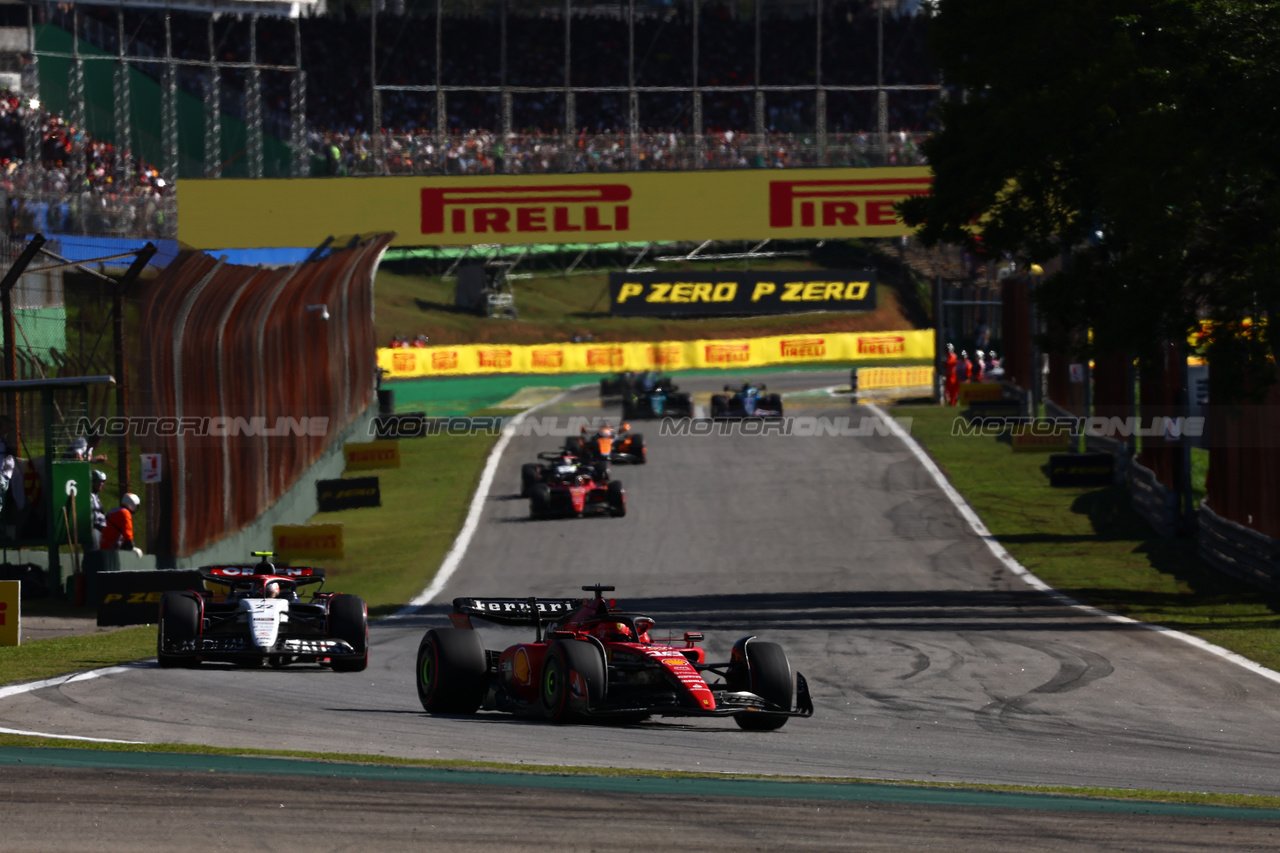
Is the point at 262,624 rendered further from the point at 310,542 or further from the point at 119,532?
the point at 310,542

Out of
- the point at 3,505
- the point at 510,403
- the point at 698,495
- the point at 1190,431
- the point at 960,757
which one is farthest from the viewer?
the point at 510,403

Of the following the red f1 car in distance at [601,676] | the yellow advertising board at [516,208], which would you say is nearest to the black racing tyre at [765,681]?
the red f1 car in distance at [601,676]

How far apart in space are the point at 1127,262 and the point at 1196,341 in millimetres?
1418

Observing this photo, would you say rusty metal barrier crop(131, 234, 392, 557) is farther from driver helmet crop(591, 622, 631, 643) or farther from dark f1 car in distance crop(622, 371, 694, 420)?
driver helmet crop(591, 622, 631, 643)

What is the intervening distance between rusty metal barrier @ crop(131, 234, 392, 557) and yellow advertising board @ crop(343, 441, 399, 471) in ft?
5.33

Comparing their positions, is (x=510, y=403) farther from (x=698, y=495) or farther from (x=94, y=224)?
(x=698, y=495)

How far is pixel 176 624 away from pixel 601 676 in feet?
14.8

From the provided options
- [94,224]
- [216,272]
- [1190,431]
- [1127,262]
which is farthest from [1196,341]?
[94,224]

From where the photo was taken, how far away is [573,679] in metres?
9.72

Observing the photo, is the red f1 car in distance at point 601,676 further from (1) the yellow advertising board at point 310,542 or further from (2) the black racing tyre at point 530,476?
(2) the black racing tyre at point 530,476

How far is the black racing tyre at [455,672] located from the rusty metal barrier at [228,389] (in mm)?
8680

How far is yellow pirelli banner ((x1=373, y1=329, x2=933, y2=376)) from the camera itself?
53.4 metres

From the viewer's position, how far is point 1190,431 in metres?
22.8

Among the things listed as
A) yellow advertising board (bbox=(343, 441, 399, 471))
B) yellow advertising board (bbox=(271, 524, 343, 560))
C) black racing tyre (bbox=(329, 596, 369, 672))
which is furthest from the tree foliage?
yellow advertising board (bbox=(343, 441, 399, 471))
